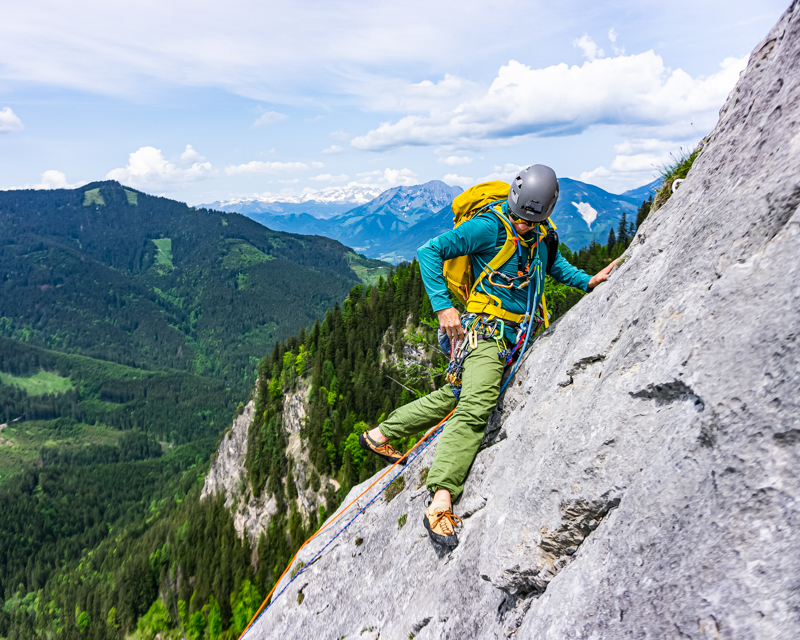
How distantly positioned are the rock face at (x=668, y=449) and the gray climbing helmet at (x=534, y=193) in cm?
132

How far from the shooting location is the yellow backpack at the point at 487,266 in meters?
6.20

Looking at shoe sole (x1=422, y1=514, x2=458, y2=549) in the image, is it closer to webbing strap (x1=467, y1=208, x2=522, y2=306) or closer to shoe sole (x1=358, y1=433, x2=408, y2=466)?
shoe sole (x1=358, y1=433, x2=408, y2=466)

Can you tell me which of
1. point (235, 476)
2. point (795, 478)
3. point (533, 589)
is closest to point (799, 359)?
point (795, 478)

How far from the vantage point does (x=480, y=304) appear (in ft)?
21.1

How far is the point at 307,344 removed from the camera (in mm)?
96938

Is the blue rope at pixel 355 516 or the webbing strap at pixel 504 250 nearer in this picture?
the webbing strap at pixel 504 250

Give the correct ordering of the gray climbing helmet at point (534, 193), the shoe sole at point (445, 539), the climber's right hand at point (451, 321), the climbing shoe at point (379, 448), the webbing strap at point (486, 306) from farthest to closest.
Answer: the climbing shoe at point (379, 448) → the webbing strap at point (486, 306) → the climber's right hand at point (451, 321) → the gray climbing helmet at point (534, 193) → the shoe sole at point (445, 539)

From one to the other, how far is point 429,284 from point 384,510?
4211mm

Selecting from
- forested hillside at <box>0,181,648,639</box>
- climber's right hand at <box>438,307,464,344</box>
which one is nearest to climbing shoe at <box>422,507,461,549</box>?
climber's right hand at <box>438,307,464,344</box>

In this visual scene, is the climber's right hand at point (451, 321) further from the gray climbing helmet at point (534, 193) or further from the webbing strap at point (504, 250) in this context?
the gray climbing helmet at point (534, 193)

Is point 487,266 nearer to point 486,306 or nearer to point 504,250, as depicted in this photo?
point 504,250

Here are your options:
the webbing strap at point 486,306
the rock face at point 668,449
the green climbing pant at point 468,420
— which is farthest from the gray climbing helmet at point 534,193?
the green climbing pant at point 468,420

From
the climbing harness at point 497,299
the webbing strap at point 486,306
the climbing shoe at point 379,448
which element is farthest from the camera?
the climbing shoe at point 379,448

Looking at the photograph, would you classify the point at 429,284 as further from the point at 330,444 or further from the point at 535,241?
the point at 330,444
